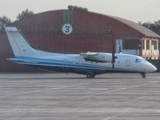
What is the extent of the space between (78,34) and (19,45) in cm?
2149

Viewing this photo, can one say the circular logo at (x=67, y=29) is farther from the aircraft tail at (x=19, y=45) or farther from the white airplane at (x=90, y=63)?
the white airplane at (x=90, y=63)

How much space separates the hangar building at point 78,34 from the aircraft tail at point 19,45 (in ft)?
53.9

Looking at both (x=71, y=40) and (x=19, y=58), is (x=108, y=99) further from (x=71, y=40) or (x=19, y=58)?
(x=71, y=40)

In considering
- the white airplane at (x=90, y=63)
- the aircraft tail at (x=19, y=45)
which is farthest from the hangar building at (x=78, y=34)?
the white airplane at (x=90, y=63)

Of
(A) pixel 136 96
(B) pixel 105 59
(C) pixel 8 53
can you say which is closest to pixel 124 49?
(C) pixel 8 53

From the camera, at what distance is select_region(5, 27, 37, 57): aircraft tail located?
53.5 m

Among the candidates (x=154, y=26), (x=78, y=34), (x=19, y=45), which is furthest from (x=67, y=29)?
(x=154, y=26)

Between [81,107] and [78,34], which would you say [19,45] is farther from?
[81,107]

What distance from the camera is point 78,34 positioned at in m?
75.0

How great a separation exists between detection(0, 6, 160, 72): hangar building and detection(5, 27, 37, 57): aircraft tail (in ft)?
53.9

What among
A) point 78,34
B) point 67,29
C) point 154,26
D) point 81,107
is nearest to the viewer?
point 81,107

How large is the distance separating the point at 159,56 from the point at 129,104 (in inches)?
2658

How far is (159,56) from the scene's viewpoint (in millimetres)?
90750

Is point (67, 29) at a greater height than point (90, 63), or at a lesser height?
greater
